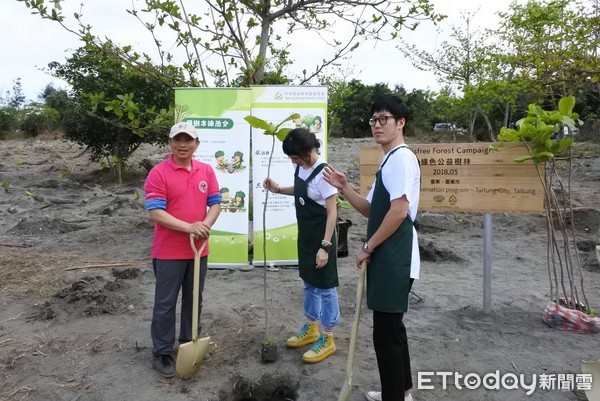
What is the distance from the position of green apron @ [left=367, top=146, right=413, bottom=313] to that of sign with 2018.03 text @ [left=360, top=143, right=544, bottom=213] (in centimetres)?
172

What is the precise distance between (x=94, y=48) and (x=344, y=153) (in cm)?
1152

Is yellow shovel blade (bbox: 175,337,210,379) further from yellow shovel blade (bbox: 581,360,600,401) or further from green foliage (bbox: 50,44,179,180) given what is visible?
green foliage (bbox: 50,44,179,180)

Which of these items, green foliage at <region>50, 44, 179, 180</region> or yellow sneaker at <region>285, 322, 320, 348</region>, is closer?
yellow sneaker at <region>285, 322, 320, 348</region>

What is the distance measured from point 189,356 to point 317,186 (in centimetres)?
140

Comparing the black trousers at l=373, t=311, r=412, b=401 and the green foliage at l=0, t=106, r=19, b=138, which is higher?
the green foliage at l=0, t=106, r=19, b=138

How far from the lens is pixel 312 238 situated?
3.29 m

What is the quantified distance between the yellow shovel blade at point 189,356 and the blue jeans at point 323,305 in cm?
80

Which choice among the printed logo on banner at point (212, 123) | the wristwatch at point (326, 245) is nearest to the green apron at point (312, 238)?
the wristwatch at point (326, 245)

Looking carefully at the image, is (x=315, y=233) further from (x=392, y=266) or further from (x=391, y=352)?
(x=391, y=352)

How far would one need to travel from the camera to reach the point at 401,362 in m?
2.56

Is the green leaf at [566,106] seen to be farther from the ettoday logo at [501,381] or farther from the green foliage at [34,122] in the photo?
the green foliage at [34,122]

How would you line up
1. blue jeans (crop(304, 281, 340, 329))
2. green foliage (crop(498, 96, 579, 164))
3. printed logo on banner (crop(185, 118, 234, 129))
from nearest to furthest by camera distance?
blue jeans (crop(304, 281, 340, 329)), green foliage (crop(498, 96, 579, 164)), printed logo on banner (crop(185, 118, 234, 129))

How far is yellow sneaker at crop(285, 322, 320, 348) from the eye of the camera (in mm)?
3602

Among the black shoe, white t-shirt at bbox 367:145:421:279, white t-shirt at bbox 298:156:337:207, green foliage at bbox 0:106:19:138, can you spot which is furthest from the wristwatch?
green foliage at bbox 0:106:19:138
